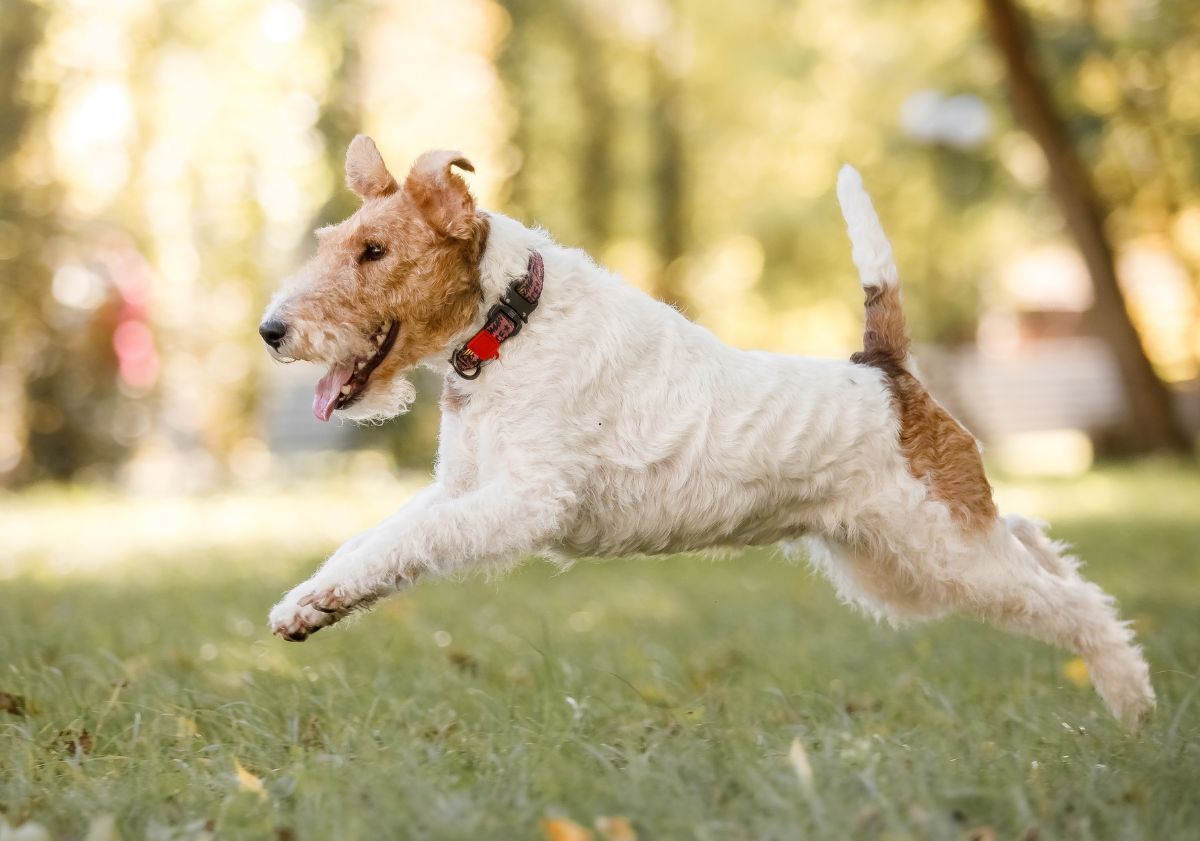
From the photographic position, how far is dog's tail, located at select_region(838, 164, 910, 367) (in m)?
3.72

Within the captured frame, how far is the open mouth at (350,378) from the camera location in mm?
3293

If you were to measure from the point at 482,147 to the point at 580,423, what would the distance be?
1339cm

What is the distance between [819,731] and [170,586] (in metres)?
4.48

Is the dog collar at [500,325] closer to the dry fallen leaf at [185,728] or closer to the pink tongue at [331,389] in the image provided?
the pink tongue at [331,389]

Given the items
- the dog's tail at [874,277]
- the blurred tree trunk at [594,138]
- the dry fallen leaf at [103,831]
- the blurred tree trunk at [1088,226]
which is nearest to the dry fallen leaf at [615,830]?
the dry fallen leaf at [103,831]

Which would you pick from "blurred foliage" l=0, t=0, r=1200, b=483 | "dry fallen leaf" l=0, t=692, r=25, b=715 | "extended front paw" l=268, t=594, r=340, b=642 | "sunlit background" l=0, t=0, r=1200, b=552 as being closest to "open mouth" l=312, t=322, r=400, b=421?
→ "extended front paw" l=268, t=594, r=340, b=642

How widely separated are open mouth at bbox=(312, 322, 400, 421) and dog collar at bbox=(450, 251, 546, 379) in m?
0.20

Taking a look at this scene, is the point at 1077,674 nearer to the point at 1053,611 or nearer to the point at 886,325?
the point at 1053,611

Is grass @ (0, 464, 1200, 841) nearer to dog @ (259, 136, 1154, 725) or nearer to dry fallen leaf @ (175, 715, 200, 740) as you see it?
dry fallen leaf @ (175, 715, 200, 740)

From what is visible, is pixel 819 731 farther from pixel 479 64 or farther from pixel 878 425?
pixel 479 64

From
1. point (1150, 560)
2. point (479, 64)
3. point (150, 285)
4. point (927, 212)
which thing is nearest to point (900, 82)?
point (927, 212)

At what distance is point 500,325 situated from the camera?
3260 millimetres

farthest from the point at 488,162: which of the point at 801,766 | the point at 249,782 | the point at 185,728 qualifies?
the point at 801,766

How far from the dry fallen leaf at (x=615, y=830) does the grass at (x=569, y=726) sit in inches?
3.2
